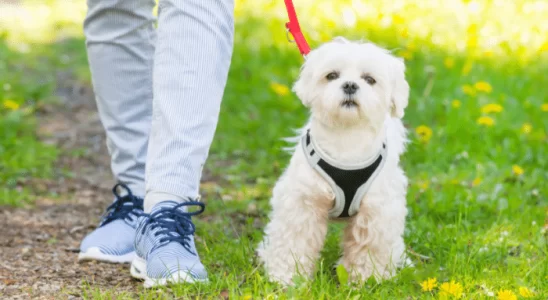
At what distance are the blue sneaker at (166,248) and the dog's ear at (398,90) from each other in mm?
762

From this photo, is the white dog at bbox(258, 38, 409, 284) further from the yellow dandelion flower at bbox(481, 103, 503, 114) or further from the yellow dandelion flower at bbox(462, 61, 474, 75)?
the yellow dandelion flower at bbox(462, 61, 474, 75)

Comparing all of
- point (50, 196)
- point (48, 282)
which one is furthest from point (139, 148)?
point (50, 196)

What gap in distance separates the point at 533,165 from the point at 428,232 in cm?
131

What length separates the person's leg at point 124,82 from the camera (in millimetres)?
3137

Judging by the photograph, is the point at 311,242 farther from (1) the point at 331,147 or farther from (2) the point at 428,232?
(2) the point at 428,232

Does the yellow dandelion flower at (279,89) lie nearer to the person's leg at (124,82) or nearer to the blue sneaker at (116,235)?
the person's leg at (124,82)

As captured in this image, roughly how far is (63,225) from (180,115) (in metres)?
1.19

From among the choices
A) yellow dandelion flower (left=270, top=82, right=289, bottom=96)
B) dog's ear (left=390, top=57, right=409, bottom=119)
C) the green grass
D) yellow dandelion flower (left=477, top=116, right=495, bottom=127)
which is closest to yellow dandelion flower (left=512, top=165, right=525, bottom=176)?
the green grass

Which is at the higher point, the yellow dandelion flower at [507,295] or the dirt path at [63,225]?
the yellow dandelion flower at [507,295]

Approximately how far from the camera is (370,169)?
2658 millimetres

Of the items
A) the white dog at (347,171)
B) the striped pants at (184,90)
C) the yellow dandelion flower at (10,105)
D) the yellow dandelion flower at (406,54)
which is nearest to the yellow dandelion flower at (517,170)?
the white dog at (347,171)

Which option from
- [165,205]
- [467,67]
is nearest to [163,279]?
[165,205]

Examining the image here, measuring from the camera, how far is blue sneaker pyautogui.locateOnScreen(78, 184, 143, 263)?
294 centimetres

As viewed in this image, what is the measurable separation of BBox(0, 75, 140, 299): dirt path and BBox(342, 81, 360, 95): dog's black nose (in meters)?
0.99
